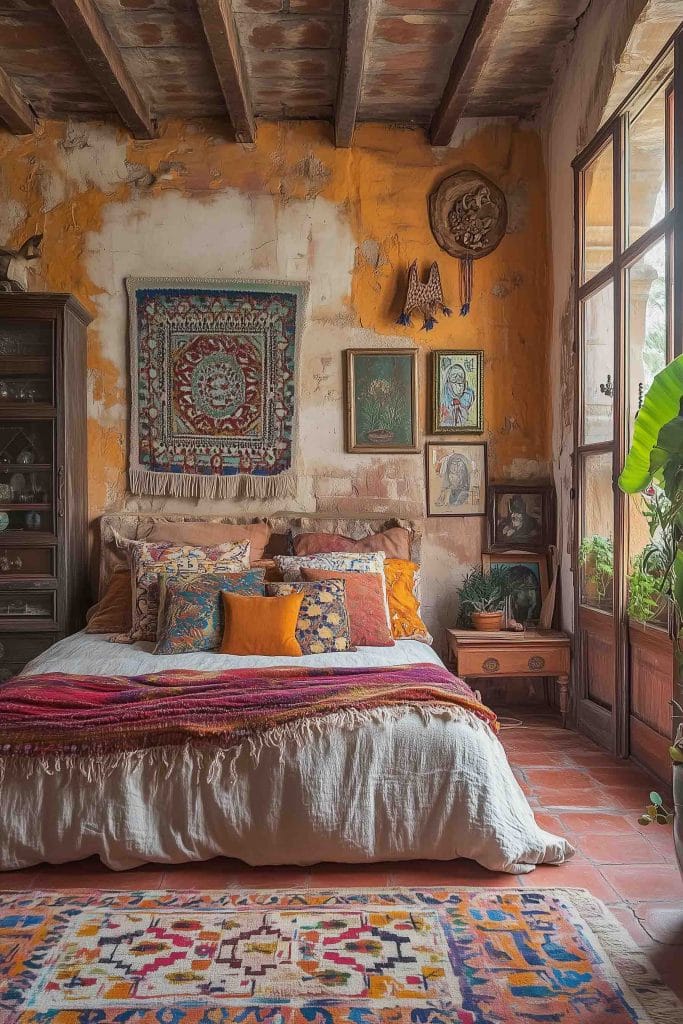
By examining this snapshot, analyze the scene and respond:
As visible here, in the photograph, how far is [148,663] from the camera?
3.47 m

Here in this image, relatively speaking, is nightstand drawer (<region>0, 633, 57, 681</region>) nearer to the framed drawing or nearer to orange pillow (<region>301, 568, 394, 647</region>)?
orange pillow (<region>301, 568, 394, 647</region>)

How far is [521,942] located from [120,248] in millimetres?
4102

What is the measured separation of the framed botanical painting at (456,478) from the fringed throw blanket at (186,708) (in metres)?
1.90

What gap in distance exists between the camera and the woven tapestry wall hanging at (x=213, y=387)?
4758 millimetres

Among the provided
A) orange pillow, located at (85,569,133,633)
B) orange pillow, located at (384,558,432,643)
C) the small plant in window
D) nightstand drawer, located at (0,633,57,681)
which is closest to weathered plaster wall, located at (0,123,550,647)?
orange pillow, located at (384,558,432,643)

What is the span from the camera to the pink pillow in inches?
176

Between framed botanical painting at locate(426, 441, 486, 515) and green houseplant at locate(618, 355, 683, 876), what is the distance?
183 cm

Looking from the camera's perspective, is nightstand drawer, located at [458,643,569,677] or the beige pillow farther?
the beige pillow

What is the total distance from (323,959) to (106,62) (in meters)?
3.93

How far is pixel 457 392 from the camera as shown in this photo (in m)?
4.82

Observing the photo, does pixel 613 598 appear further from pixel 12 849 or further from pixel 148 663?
pixel 12 849

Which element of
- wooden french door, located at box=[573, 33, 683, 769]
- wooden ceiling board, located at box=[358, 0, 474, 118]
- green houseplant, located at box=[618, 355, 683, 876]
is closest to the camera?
green houseplant, located at box=[618, 355, 683, 876]

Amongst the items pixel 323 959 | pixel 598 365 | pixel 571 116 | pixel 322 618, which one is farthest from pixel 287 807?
pixel 571 116

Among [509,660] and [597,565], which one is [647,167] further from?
[509,660]
